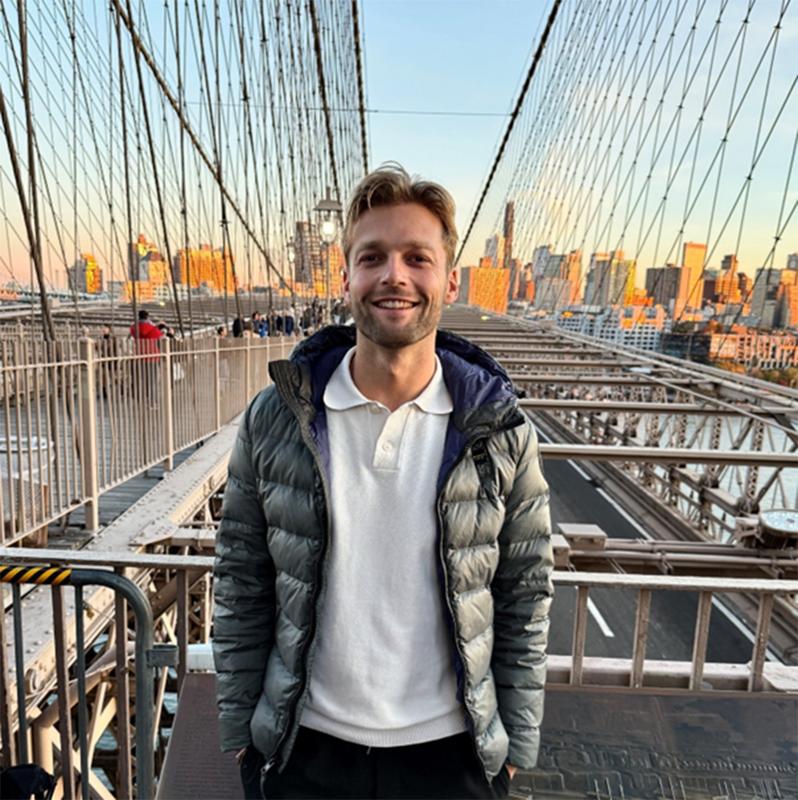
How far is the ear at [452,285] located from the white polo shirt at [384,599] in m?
0.25

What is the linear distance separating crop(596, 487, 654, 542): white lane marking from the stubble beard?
8.68 meters

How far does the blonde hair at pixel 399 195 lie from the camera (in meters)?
1.19

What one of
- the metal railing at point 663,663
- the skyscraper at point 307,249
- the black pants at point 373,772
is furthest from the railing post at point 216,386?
the skyscraper at point 307,249

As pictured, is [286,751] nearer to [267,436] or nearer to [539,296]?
[267,436]

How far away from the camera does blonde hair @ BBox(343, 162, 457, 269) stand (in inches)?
46.7

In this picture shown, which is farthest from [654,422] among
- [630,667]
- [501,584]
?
[501,584]

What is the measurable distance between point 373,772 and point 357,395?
0.70 metres

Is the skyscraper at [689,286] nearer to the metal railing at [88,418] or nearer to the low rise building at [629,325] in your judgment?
the low rise building at [629,325]

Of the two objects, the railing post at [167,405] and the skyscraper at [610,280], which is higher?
the skyscraper at [610,280]

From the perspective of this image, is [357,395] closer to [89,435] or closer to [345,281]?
[345,281]

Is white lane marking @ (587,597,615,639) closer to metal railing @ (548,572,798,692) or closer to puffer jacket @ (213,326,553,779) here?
metal railing @ (548,572,798,692)

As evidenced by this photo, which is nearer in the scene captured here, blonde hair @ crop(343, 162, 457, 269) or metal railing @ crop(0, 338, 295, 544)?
blonde hair @ crop(343, 162, 457, 269)

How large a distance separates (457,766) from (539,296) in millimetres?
39801

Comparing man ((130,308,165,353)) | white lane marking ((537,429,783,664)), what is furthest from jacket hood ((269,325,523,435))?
man ((130,308,165,353))
